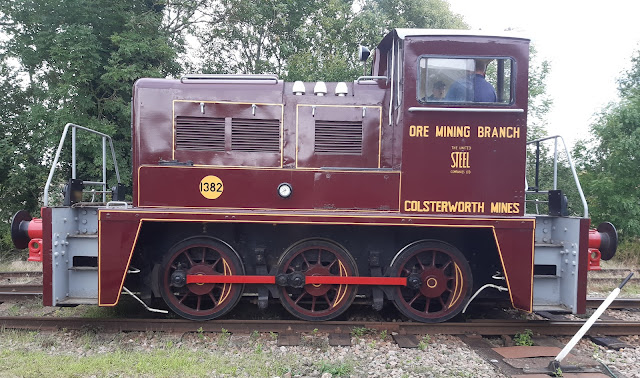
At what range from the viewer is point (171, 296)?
5.36 metres

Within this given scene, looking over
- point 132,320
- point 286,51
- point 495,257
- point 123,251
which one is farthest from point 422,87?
point 286,51

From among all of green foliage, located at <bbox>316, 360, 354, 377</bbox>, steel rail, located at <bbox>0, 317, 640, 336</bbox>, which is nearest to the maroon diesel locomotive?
steel rail, located at <bbox>0, 317, 640, 336</bbox>

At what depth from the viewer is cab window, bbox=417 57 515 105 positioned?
16.4 feet

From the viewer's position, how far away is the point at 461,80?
5.05 metres

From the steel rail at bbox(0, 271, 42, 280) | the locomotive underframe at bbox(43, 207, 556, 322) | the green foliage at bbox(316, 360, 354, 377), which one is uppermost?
the locomotive underframe at bbox(43, 207, 556, 322)

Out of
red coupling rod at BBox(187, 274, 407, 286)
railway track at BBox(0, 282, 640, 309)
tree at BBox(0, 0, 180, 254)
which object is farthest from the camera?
tree at BBox(0, 0, 180, 254)

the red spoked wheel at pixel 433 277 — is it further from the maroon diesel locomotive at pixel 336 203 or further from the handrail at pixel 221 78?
the handrail at pixel 221 78

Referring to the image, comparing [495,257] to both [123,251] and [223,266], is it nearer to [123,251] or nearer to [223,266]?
[223,266]

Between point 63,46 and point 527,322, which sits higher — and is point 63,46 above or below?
above

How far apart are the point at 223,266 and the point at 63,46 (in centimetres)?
936

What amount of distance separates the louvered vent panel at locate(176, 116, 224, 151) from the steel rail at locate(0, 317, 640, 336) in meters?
2.22

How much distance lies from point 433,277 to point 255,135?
114 inches

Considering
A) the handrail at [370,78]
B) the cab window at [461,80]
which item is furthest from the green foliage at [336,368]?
the handrail at [370,78]

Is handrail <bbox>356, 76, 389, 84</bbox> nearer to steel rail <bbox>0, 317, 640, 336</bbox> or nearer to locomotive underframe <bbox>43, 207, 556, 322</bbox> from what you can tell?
locomotive underframe <bbox>43, 207, 556, 322</bbox>
